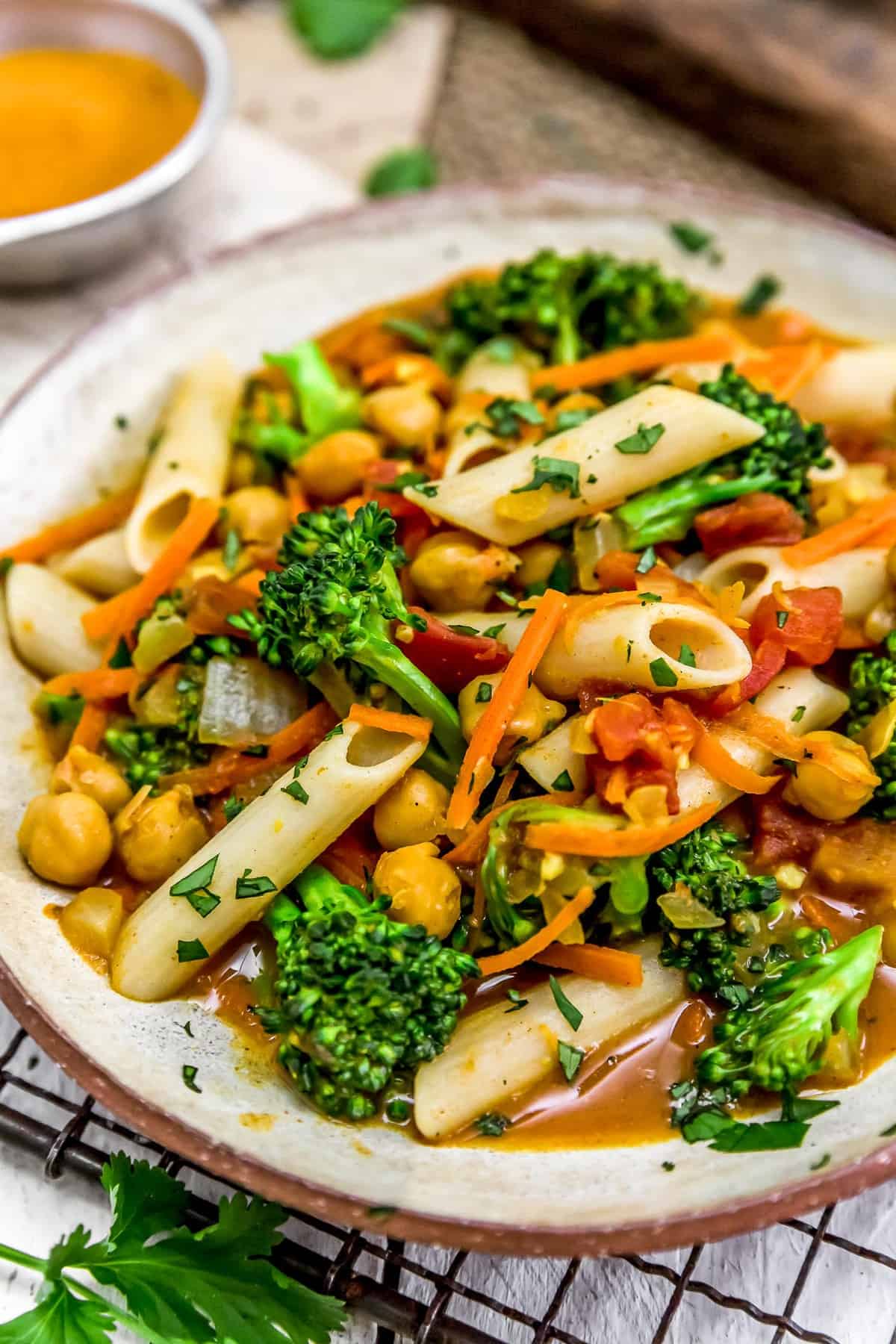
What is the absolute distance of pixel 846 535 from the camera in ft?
12.2

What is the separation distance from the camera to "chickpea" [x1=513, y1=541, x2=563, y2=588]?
3719 millimetres

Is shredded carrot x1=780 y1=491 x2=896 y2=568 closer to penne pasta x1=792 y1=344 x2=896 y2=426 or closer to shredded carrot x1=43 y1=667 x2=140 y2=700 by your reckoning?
penne pasta x1=792 y1=344 x2=896 y2=426

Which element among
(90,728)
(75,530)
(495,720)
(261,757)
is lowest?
(90,728)

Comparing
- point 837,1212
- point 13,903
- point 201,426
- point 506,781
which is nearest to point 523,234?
point 201,426

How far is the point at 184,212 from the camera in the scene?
591 centimetres

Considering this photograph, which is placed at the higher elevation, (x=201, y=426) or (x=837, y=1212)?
(x=201, y=426)

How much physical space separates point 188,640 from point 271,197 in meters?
3.21

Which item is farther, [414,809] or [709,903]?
[414,809]

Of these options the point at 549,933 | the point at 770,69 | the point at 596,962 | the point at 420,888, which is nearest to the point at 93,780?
the point at 420,888

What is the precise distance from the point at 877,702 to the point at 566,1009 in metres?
1.23

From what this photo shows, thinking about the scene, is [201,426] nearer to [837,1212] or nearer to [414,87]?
[837,1212]

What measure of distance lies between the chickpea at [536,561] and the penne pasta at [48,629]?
1.36 meters

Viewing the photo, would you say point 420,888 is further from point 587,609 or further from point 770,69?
point 770,69

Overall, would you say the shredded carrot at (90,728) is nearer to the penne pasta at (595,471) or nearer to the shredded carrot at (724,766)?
the penne pasta at (595,471)
